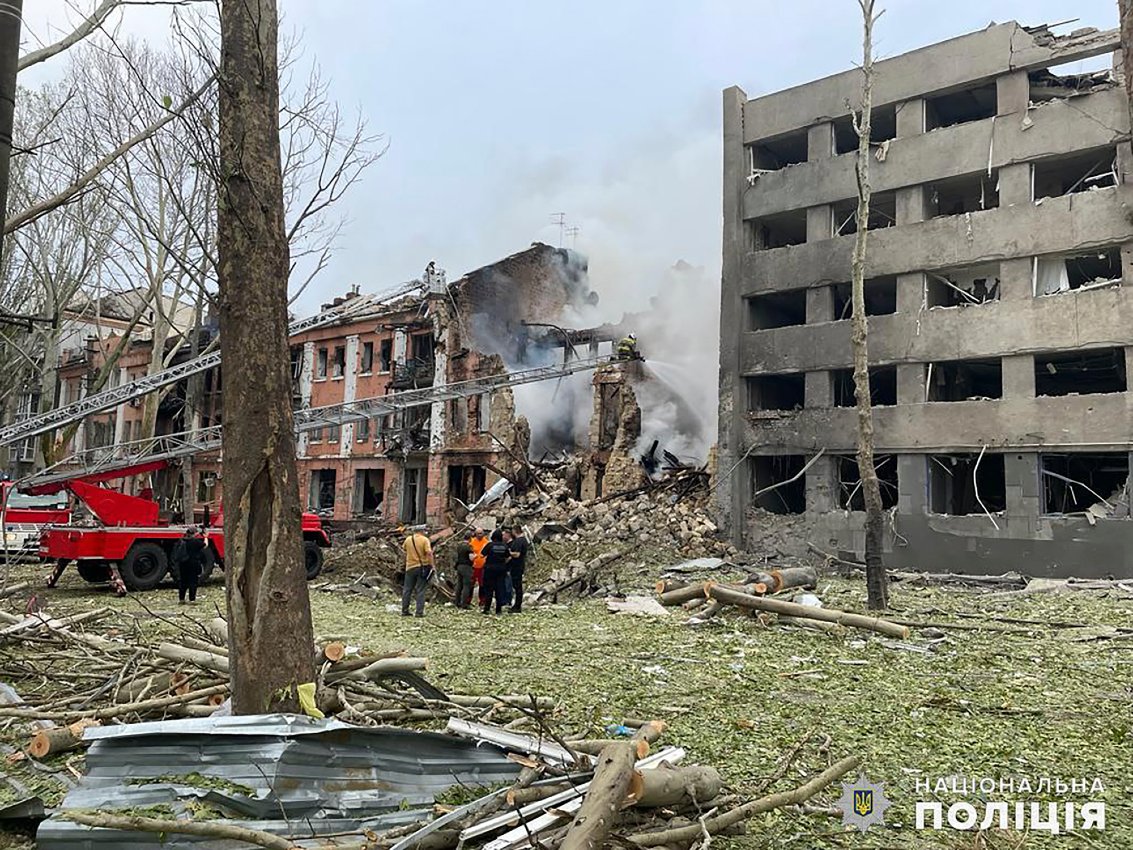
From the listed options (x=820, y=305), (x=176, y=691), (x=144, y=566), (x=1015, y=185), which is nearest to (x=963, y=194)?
(x=1015, y=185)

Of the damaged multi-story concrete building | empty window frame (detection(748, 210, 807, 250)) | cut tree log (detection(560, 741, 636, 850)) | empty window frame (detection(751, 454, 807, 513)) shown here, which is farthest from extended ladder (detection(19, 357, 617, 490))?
cut tree log (detection(560, 741, 636, 850))

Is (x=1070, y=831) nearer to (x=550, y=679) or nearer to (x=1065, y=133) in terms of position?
(x=550, y=679)

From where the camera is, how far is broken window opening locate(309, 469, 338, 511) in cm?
3459

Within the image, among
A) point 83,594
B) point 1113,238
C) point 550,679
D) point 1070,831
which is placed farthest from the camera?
point 1113,238

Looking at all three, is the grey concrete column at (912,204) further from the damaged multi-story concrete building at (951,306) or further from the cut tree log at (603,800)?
the cut tree log at (603,800)

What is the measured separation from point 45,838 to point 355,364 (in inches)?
1233

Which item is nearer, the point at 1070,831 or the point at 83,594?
the point at 1070,831

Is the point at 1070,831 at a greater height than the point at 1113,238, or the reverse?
the point at 1113,238

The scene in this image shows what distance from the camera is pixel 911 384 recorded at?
21.5 m

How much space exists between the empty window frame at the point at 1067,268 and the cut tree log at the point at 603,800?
20122 mm

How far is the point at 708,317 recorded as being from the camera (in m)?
32.1

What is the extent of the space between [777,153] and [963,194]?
19.8 feet

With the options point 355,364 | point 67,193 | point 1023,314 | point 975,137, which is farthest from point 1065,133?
point 355,364

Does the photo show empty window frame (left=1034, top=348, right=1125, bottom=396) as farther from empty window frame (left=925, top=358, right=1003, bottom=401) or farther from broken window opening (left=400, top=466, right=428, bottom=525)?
broken window opening (left=400, top=466, right=428, bottom=525)
